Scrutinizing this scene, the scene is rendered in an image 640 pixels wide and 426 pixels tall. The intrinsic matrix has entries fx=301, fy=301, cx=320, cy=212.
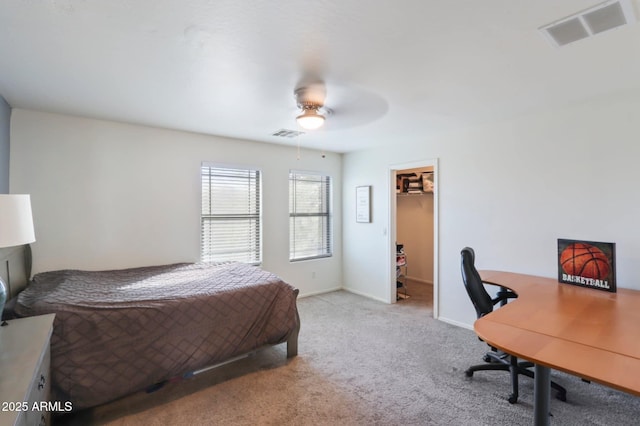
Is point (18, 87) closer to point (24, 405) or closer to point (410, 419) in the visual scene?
point (24, 405)

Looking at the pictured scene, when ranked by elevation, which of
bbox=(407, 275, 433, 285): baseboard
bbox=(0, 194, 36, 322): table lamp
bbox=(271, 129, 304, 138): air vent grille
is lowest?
bbox=(407, 275, 433, 285): baseboard

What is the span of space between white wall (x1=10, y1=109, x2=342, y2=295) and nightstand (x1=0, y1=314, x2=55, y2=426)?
5.25 feet

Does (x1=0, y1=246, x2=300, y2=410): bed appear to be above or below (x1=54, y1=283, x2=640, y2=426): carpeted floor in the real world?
above

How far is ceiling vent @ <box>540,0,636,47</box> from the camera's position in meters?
1.49

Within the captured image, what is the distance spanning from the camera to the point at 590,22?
5.31 ft

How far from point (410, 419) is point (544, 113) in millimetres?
3161

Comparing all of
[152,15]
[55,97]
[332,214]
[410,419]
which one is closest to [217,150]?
[55,97]

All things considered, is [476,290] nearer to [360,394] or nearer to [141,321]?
[360,394]

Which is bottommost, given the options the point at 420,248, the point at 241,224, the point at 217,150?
the point at 420,248

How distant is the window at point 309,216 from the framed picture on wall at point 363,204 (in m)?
0.56

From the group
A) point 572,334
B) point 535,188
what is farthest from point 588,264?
point 572,334

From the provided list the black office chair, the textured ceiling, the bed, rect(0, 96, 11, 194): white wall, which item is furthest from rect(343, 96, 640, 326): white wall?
rect(0, 96, 11, 194): white wall

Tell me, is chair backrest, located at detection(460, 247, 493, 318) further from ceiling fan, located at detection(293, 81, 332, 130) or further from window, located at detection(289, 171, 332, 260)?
window, located at detection(289, 171, 332, 260)

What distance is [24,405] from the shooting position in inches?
45.5
